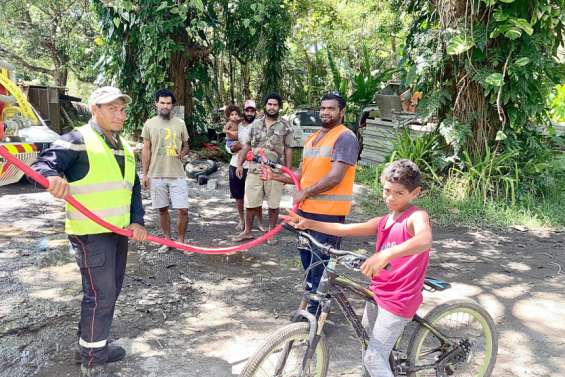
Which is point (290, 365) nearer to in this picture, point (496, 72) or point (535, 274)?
point (535, 274)

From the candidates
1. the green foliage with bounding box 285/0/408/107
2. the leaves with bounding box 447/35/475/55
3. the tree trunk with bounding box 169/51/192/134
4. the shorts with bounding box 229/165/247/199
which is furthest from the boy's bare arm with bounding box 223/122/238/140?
the green foliage with bounding box 285/0/408/107

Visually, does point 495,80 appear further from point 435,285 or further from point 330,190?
point 435,285

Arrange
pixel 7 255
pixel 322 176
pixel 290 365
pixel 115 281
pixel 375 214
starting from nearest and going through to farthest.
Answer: pixel 290 365 < pixel 115 281 < pixel 322 176 < pixel 7 255 < pixel 375 214

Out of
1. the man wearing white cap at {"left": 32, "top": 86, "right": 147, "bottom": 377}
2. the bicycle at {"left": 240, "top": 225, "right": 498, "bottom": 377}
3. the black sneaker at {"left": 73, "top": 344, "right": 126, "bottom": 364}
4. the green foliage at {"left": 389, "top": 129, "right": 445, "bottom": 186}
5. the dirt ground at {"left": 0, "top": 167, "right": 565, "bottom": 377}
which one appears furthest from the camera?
the green foliage at {"left": 389, "top": 129, "right": 445, "bottom": 186}

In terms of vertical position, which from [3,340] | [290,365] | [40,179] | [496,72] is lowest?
[3,340]

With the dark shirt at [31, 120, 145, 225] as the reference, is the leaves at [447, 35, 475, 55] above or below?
above

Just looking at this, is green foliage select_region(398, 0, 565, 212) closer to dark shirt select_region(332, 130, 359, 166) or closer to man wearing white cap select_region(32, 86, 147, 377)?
dark shirt select_region(332, 130, 359, 166)

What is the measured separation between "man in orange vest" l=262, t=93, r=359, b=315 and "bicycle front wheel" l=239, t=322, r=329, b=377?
982 mm

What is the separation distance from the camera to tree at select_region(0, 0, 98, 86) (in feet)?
59.1

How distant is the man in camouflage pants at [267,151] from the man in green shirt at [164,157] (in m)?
0.87

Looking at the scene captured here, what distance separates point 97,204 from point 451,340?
92.7 inches

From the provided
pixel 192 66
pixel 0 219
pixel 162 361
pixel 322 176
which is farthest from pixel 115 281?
pixel 192 66

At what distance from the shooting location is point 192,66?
38.8ft

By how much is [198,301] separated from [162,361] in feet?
3.40
